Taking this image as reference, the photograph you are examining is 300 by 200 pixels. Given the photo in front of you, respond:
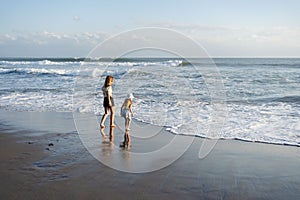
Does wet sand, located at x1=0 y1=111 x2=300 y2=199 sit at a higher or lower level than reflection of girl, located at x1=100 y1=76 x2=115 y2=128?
lower

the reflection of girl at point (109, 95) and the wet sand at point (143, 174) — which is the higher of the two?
the reflection of girl at point (109, 95)

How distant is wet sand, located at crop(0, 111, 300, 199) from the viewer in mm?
4410

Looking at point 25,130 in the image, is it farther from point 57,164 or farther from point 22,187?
point 22,187

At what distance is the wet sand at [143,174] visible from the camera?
4410mm

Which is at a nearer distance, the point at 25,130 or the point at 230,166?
the point at 230,166

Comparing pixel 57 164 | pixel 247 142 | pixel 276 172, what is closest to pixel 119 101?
pixel 247 142

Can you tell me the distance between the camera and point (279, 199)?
14.0 ft

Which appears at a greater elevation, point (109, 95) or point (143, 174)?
point (109, 95)

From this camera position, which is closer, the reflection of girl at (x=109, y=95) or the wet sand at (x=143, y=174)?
the wet sand at (x=143, y=174)

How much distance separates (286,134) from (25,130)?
6.48m

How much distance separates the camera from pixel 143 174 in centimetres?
515

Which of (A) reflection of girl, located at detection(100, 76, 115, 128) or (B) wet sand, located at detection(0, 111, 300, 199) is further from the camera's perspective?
(A) reflection of girl, located at detection(100, 76, 115, 128)

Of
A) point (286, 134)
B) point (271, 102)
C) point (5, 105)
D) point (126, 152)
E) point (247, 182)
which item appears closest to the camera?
point (247, 182)

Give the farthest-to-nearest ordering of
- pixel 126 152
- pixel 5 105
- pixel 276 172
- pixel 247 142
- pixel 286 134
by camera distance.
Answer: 1. pixel 5 105
2. pixel 286 134
3. pixel 247 142
4. pixel 126 152
5. pixel 276 172
